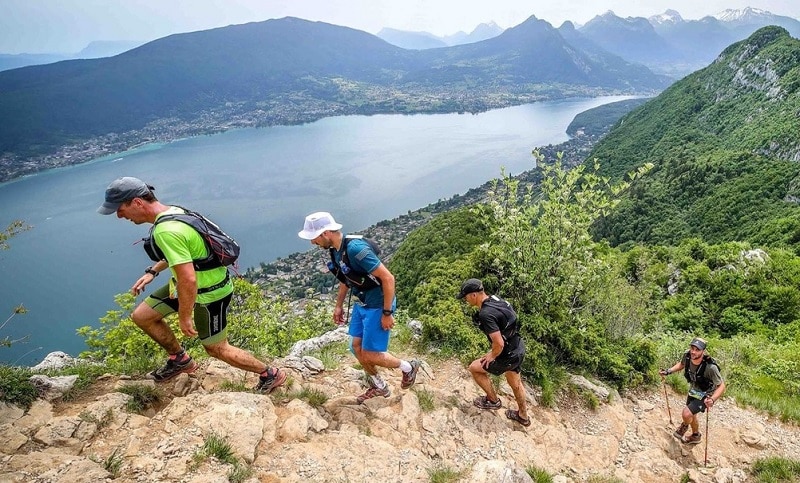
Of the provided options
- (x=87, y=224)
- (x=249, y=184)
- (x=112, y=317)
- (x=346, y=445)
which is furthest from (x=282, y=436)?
(x=249, y=184)

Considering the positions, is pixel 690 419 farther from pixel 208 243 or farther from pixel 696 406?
pixel 208 243

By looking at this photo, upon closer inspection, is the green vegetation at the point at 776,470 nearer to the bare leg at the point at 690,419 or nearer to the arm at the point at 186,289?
the bare leg at the point at 690,419

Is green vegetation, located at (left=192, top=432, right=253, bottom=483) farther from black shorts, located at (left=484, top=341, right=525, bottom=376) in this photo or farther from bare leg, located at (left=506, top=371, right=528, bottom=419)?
bare leg, located at (left=506, top=371, right=528, bottom=419)

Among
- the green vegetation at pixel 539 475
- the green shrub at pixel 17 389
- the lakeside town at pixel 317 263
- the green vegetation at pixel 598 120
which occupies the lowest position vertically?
the lakeside town at pixel 317 263

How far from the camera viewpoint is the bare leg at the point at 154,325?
4.52 metres

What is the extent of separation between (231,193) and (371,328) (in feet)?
301

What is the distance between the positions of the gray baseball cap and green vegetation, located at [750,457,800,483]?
7.35 m

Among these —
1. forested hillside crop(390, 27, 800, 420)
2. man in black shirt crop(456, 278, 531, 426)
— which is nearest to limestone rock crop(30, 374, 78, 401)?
man in black shirt crop(456, 278, 531, 426)

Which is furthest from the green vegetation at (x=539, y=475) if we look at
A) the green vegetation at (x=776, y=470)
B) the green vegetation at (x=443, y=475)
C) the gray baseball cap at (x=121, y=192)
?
the gray baseball cap at (x=121, y=192)

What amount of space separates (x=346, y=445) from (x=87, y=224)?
91.8 metres

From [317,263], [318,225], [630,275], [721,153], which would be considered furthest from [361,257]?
[721,153]

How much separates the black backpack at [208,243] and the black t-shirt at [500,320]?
103 inches

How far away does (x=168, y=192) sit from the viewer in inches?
3484

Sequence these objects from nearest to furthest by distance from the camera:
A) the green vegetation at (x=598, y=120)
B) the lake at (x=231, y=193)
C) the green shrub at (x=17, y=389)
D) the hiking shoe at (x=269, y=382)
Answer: the green shrub at (x=17, y=389) < the hiking shoe at (x=269, y=382) < the lake at (x=231, y=193) < the green vegetation at (x=598, y=120)
